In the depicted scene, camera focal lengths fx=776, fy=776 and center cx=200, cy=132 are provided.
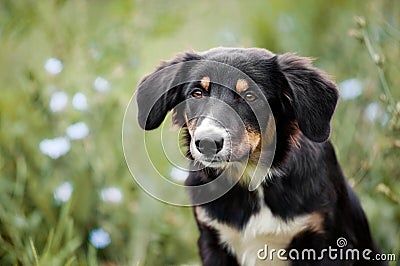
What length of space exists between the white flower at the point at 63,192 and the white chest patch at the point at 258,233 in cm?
92

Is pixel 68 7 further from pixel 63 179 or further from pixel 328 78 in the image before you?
pixel 328 78

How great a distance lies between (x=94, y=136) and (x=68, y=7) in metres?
2.05

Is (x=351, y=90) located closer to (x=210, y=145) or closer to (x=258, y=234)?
(x=258, y=234)

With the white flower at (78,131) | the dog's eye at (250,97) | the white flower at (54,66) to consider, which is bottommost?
the white flower at (78,131)

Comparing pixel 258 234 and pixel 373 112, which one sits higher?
pixel 258 234

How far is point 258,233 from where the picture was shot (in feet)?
9.84

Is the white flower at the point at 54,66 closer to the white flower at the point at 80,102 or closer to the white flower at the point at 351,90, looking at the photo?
the white flower at the point at 80,102

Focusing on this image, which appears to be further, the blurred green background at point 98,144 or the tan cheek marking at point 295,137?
the blurred green background at point 98,144

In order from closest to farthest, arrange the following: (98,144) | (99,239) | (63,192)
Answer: (99,239) < (63,192) < (98,144)

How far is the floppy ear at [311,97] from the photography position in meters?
2.80

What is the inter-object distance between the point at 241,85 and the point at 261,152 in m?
0.30

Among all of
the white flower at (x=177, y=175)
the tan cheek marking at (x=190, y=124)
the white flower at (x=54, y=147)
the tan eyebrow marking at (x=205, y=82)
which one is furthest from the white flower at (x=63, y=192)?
the tan eyebrow marking at (x=205, y=82)

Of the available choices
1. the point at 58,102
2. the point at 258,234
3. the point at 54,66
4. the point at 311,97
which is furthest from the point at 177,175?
the point at 311,97

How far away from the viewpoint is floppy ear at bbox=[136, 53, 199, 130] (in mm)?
2963
